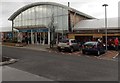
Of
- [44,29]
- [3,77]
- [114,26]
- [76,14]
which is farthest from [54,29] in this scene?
[3,77]

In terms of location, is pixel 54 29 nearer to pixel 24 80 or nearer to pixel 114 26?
pixel 114 26

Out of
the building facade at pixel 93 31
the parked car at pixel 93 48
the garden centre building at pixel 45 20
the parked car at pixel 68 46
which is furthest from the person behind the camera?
the garden centre building at pixel 45 20

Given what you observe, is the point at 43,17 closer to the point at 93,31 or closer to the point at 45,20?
the point at 45,20

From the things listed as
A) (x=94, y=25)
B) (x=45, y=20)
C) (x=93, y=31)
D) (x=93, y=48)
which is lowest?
(x=93, y=48)

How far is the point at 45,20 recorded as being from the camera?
38.2 m

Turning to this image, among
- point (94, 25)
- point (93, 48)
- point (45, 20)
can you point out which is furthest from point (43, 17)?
point (93, 48)

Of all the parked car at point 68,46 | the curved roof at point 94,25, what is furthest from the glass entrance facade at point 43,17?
the parked car at point 68,46

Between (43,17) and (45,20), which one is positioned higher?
(43,17)

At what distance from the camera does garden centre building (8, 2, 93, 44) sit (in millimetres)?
34978

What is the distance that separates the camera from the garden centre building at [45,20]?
115ft

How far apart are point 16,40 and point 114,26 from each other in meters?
17.7

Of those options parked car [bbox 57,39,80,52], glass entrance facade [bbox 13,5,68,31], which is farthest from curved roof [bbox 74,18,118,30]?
parked car [bbox 57,39,80,52]

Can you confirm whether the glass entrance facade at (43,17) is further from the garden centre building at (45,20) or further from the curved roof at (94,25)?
the curved roof at (94,25)

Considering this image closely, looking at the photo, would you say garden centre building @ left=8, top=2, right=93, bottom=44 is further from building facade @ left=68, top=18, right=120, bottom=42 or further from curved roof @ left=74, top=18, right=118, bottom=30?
building facade @ left=68, top=18, right=120, bottom=42
